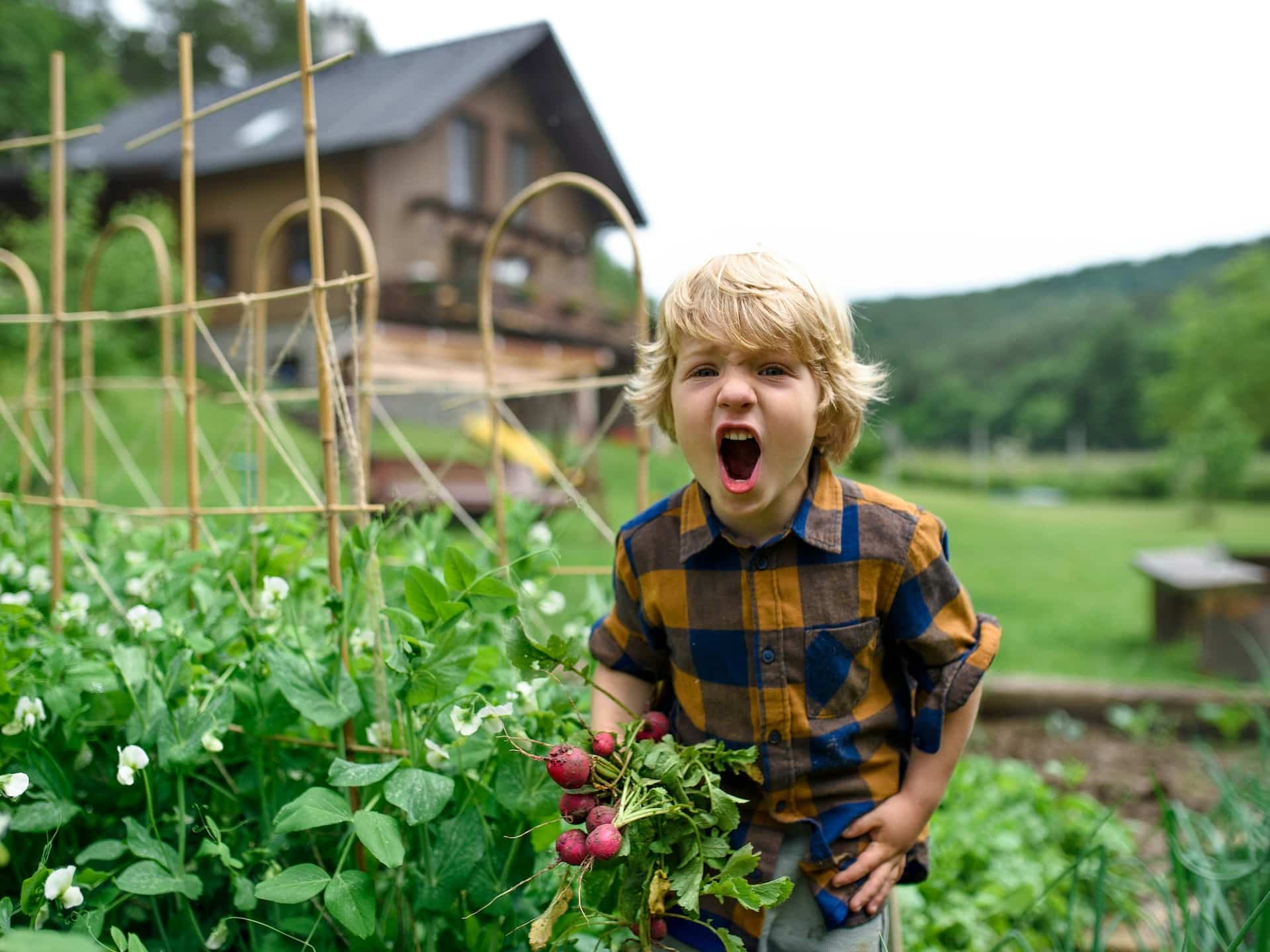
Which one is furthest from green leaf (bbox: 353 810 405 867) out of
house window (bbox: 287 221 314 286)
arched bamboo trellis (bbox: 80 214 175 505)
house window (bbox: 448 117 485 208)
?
house window (bbox: 287 221 314 286)

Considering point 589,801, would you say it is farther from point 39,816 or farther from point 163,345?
point 163,345

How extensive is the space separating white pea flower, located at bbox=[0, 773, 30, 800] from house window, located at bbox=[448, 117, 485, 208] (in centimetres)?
673

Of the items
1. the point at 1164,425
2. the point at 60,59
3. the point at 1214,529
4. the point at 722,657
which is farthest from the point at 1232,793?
the point at 1164,425

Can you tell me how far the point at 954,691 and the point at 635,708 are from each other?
41 centimetres

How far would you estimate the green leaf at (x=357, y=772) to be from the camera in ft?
3.68

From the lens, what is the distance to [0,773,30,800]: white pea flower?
1070 millimetres

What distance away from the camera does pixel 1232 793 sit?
1.73 metres

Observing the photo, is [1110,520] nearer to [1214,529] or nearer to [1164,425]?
[1214,529]

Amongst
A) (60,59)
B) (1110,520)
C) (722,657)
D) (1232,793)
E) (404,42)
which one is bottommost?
(1110,520)

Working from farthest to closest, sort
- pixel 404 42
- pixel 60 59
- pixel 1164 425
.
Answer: pixel 1164 425
pixel 404 42
pixel 60 59

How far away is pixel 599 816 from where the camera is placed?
0.98 metres

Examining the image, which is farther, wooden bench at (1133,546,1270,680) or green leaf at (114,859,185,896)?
wooden bench at (1133,546,1270,680)

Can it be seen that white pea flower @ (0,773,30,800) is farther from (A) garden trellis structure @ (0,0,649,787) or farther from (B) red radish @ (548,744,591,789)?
(B) red radish @ (548,744,591,789)

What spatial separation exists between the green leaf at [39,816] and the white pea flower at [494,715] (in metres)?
0.55
